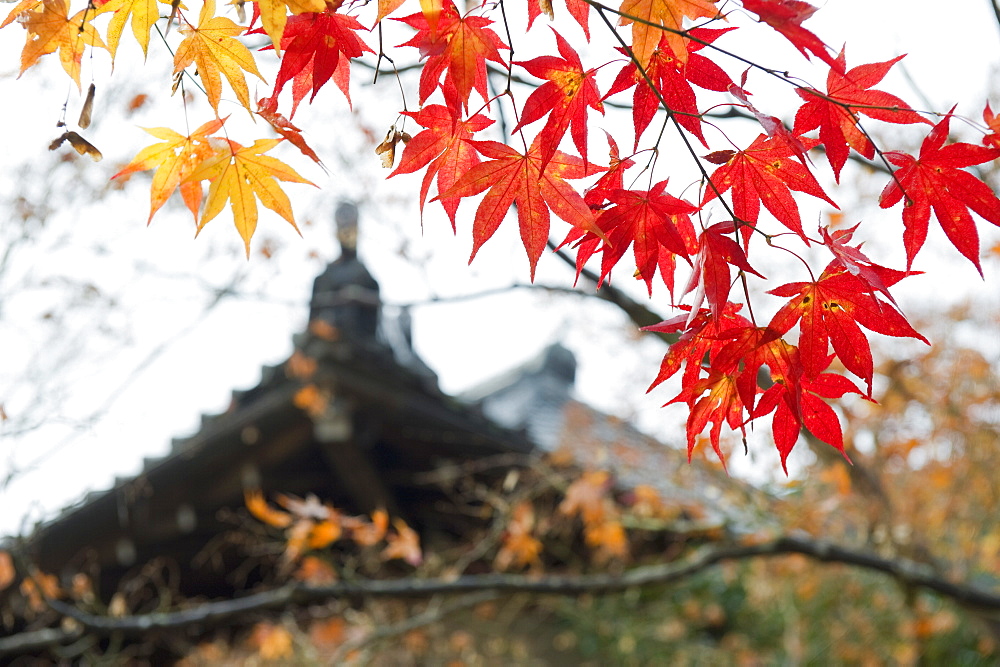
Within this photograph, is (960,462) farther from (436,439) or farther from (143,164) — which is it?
(143,164)

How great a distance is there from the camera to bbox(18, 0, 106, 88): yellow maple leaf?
107cm

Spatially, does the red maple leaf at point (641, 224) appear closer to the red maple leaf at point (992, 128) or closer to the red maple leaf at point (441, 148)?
the red maple leaf at point (441, 148)

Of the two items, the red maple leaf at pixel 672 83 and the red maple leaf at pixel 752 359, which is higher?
the red maple leaf at pixel 672 83

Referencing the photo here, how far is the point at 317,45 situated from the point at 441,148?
212 mm

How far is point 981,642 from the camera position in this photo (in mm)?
7340

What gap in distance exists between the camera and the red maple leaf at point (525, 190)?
1026 mm

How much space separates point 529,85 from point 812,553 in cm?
237

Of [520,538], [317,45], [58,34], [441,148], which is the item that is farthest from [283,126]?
[520,538]

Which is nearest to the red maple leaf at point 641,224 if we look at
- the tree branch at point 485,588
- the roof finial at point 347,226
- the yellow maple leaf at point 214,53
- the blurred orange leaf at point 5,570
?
the yellow maple leaf at point 214,53

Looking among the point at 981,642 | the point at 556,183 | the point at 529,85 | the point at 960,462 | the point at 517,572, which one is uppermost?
the point at 529,85

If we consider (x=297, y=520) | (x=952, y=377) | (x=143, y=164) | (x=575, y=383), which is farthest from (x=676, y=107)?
(x=575, y=383)

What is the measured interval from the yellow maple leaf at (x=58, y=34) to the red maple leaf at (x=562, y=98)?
61 centimetres

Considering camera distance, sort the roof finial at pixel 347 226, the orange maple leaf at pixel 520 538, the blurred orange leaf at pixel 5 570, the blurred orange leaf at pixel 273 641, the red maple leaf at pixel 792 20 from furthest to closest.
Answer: the roof finial at pixel 347 226 → the blurred orange leaf at pixel 273 641 → the orange maple leaf at pixel 520 538 → the blurred orange leaf at pixel 5 570 → the red maple leaf at pixel 792 20

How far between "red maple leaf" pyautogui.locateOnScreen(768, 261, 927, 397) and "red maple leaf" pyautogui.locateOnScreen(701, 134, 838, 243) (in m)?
0.09
